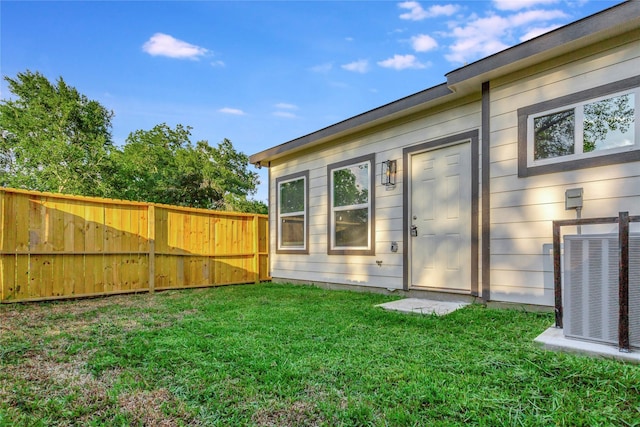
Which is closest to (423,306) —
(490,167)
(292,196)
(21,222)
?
(490,167)

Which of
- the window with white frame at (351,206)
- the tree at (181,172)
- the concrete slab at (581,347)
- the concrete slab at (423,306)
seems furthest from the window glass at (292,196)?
the tree at (181,172)

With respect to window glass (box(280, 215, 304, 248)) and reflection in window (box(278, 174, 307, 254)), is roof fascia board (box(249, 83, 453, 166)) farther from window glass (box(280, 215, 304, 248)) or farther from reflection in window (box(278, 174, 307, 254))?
window glass (box(280, 215, 304, 248))

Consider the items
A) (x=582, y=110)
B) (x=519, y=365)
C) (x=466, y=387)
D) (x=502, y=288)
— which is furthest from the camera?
(x=502, y=288)

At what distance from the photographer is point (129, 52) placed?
879 centimetres

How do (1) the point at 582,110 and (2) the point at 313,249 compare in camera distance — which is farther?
(2) the point at 313,249

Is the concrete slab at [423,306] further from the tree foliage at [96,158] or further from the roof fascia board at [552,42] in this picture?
the tree foliage at [96,158]

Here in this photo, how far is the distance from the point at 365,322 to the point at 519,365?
1.40 meters

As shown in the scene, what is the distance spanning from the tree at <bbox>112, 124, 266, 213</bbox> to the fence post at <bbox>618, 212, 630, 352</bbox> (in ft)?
54.7

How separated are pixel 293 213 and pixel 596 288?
16.3 feet

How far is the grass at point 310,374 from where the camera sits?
1449 millimetres

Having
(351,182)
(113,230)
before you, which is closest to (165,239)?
(113,230)

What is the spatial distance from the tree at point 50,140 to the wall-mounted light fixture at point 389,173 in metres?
14.5

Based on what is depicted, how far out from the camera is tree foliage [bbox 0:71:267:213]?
14102 millimetres

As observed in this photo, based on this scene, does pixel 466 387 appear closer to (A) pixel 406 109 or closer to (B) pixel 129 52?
(A) pixel 406 109
